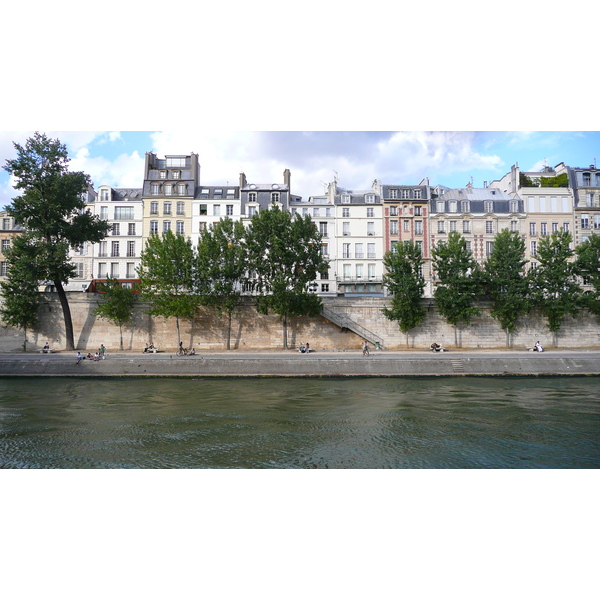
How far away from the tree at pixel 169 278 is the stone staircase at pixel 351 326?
882cm

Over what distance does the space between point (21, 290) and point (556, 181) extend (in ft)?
146

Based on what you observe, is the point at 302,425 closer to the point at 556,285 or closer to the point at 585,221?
the point at 556,285

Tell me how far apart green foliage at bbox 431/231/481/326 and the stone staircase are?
497cm

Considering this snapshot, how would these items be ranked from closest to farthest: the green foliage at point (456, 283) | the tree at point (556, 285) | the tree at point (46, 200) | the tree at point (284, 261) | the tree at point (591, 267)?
the tree at point (46, 200) < the tree at point (284, 261) < the green foliage at point (456, 283) < the tree at point (556, 285) < the tree at point (591, 267)

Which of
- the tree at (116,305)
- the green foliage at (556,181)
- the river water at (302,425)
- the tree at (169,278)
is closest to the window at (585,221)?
the green foliage at (556,181)

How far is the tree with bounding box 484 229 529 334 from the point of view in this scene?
30.4 m

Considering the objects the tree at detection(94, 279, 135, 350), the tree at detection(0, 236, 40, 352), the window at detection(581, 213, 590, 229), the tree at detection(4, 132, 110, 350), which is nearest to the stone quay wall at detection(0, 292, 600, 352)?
the tree at detection(94, 279, 135, 350)

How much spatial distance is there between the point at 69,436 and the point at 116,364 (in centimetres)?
1201

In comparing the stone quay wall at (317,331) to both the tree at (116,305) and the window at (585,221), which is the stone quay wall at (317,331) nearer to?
the tree at (116,305)

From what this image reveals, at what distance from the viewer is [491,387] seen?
21.2 m

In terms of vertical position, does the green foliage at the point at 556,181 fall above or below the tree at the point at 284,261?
above

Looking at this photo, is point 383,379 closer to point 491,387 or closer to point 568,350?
point 491,387

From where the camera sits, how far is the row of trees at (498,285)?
99.7ft
